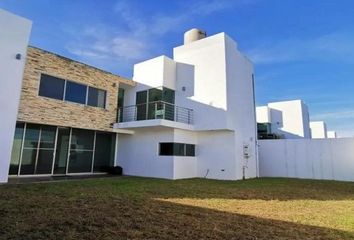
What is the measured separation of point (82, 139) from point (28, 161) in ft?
10.3

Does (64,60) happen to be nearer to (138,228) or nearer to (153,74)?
(153,74)

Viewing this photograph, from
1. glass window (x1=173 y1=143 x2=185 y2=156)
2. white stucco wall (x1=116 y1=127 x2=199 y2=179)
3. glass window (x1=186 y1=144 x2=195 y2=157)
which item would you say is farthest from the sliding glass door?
glass window (x1=186 y1=144 x2=195 y2=157)

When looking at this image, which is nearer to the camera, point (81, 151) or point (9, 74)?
point (9, 74)

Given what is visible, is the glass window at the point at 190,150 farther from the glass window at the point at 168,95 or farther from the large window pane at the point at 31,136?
the large window pane at the point at 31,136

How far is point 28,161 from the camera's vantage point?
1220 centimetres

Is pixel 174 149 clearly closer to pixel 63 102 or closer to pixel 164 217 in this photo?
pixel 63 102

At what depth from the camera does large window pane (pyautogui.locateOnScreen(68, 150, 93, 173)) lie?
1412 centimetres

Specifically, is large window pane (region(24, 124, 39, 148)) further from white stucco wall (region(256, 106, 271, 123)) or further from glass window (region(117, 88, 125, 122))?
white stucco wall (region(256, 106, 271, 123))

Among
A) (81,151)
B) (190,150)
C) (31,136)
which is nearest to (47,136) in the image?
(31,136)

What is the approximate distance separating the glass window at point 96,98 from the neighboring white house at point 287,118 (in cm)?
2112

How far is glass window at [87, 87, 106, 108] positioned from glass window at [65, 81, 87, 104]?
39 cm

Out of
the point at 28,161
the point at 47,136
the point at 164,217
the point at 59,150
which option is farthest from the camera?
the point at 59,150

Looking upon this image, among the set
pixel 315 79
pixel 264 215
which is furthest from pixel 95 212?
pixel 315 79

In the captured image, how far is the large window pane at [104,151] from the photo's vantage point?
1550 centimetres
